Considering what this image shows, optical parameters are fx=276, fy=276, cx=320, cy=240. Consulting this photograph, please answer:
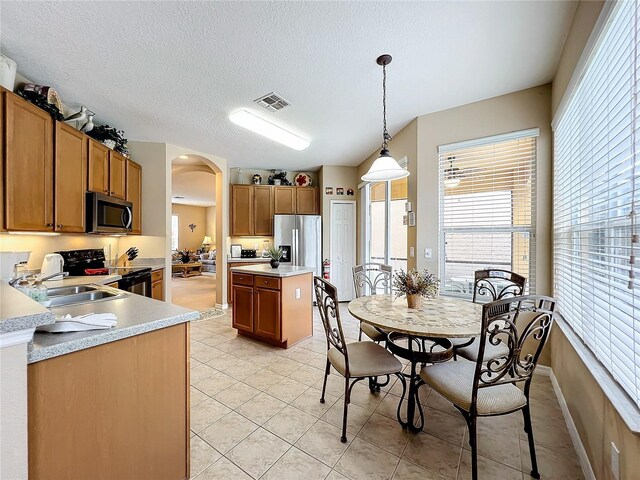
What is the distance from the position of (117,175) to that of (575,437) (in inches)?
192

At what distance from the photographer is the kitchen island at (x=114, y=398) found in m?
0.94

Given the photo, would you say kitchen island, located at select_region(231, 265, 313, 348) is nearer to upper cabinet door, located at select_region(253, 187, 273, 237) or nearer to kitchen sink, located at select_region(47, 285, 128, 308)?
kitchen sink, located at select_region(47, 285, 128, 308)

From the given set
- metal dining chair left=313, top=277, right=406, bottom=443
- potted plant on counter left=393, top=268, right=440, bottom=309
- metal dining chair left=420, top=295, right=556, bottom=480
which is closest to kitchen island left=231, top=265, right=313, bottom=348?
metal dining chair left=313, top=277, right=406, bottom=443

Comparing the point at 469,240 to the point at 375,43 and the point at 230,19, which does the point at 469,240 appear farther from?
the point at 230,19

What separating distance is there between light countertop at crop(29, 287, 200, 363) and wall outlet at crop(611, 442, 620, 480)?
1.91 metres

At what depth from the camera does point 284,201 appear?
5508 millimetres

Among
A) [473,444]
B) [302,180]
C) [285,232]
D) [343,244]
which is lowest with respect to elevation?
[473,444]

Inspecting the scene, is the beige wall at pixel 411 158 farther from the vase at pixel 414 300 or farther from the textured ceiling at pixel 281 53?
the vase at pixel 414 300

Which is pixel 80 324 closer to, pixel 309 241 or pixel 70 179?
pixel 70 179

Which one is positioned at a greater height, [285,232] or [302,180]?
[302,180]

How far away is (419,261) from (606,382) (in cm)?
192

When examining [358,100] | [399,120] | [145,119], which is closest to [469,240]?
[399,120]

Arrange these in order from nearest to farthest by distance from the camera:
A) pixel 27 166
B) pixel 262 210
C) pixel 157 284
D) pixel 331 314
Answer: pixel 331 314 < pixel 27 166 < pixel 157 284 < pixel 262 210

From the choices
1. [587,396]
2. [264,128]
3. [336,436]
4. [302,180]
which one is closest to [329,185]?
[302,180]
